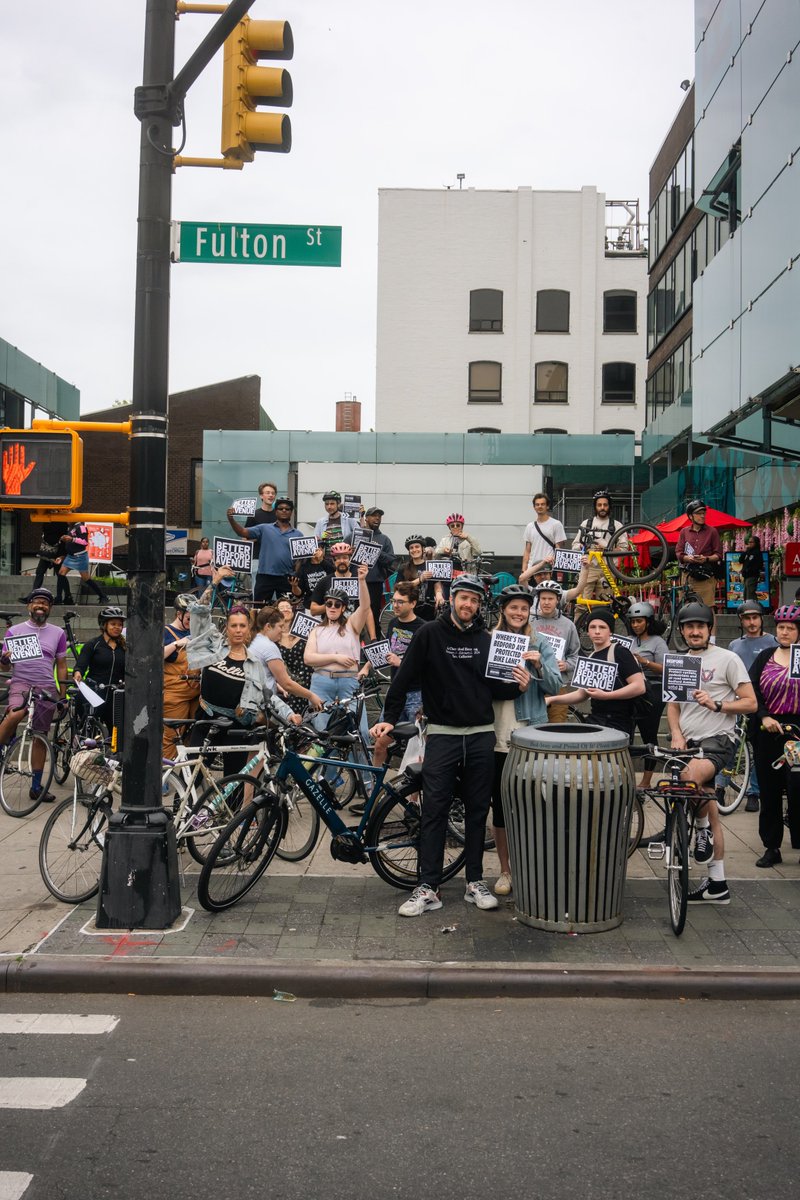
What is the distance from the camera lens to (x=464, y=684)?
291 inches

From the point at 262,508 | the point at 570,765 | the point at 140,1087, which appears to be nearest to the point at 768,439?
the point at 262,508

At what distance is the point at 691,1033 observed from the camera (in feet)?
18.7

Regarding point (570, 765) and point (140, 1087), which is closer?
point (140, 1087)

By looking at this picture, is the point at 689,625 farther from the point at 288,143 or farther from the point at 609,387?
the point at 609,387

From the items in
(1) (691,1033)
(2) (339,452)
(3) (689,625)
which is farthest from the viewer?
(2) (339,452)

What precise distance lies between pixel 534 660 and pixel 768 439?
461 inches

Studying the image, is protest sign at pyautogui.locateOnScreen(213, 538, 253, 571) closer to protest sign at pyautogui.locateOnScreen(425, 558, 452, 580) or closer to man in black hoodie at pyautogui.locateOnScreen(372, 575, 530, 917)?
protest sign at pyautogui.locateOnScreen(425, 558, 452, 580)

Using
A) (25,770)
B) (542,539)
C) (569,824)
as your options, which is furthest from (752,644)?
(25,770)

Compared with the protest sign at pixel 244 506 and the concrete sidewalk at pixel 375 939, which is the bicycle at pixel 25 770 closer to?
the concrete sidewalk at pixel 375 939

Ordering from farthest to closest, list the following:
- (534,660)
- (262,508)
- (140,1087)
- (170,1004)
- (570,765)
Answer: (262,508) < (534,660) < (570,765) < (170,1004) < (140,1087)

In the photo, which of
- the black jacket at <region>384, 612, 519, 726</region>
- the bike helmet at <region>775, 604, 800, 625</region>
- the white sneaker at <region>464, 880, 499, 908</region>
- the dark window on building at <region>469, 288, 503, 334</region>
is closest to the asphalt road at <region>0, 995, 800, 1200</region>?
the white sneaker at <region>464, 880, 499, 908</region>

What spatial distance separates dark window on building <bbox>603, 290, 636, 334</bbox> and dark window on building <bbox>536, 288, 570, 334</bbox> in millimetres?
1442

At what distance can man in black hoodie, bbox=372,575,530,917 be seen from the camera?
24.1 ft

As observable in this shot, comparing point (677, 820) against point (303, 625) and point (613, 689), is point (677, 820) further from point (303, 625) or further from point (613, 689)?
point (303, 625)
